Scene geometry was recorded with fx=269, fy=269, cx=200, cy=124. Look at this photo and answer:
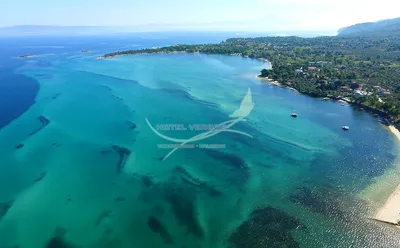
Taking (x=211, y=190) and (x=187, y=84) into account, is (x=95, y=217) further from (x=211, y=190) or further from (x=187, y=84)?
(x=187, y=84)

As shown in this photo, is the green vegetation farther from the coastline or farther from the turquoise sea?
the coastline

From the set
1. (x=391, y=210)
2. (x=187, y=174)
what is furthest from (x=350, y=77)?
(x=187, y=174)

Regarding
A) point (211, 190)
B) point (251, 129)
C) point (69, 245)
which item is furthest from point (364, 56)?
point (69, 245)

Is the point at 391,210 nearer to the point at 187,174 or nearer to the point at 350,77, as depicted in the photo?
the point at 187,174

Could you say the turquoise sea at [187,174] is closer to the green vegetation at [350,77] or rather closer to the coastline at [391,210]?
the coastline at [391,210]

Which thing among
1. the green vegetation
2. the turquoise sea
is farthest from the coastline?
the green vegetation
